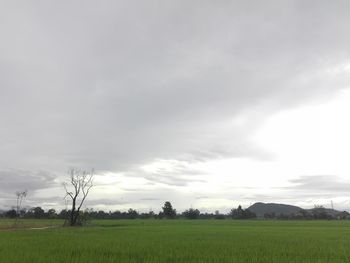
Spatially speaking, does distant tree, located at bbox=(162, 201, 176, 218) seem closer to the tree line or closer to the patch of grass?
the tree line

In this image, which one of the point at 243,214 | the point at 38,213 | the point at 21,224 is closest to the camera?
the point at 21,224

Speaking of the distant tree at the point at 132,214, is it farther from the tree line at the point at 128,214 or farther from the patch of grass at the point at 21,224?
the patch of grass at the point at 21,224

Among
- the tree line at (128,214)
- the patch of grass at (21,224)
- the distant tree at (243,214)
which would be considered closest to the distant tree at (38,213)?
the tree line at (128,214)

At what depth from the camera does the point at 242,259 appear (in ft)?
53.3

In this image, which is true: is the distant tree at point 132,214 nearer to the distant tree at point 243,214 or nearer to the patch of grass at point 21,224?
the distant tree at point 243,214

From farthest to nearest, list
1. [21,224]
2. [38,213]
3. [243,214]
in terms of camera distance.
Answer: [243,214] → [38,213] → [21,224]

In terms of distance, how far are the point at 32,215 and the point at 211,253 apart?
400ft

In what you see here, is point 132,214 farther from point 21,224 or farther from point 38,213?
point 21,224

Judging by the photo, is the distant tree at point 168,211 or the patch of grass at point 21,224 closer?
the patch of grass at point 21,224

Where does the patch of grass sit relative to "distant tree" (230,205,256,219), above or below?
below

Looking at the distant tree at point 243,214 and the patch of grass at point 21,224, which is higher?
the distant tree at point 243,214

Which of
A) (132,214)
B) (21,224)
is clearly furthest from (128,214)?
(21,224)

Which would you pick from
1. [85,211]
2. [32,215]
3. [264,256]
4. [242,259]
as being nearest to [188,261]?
[242,259]

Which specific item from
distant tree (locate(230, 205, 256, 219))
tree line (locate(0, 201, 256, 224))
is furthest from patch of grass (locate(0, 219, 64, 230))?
distant tree (locate(230, 205, 256, 219))
